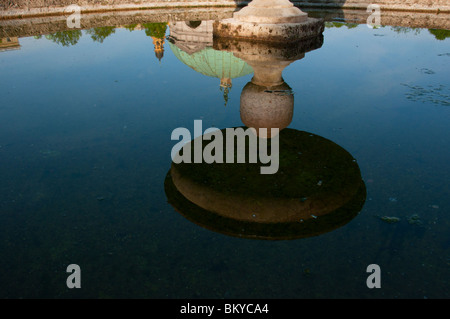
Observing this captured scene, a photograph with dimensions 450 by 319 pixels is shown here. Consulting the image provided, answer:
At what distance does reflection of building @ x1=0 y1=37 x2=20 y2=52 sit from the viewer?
51.0 ft

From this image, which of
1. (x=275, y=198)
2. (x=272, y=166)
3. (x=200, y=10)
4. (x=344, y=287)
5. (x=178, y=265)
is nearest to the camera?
(x=344, y=287)

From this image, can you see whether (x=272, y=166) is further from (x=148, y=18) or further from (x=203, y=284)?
(x=148, y=18)

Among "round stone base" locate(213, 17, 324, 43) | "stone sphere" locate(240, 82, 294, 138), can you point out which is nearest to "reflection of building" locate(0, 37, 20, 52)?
"round stone base" locate(213, 17, 324, 43)

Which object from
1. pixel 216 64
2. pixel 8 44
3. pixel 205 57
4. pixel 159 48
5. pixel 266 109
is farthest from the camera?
pixel 205 57

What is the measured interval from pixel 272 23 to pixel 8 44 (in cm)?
1229

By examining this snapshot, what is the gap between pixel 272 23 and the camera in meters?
15.1

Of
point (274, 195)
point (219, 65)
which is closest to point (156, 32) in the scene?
point (219, 65)

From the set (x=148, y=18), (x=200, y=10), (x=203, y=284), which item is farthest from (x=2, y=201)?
(x=200, y=10)

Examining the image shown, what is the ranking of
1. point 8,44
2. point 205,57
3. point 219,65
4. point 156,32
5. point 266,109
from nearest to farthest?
point 266,109, point 219,65, point 8,44, point 205,57, point 156,32

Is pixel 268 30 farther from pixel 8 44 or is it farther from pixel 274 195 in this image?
pixel 8 44

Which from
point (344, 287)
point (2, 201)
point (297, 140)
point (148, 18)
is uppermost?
point (148, 18)

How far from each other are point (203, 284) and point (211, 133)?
12.2ft

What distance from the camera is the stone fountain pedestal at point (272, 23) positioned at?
14.9 metres

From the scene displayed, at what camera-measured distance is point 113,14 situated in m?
25.8
